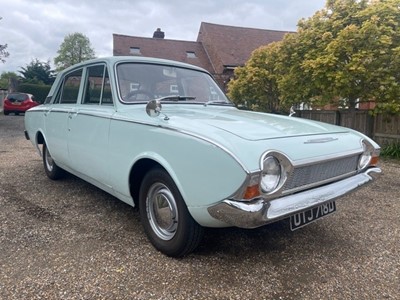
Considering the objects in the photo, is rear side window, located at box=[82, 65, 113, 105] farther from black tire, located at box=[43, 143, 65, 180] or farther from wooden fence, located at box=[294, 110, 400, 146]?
wooden fence, located at box=[294, 110, 400, 146]

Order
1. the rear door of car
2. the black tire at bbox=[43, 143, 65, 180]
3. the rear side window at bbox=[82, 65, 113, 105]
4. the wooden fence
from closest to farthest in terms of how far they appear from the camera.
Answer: the rear side window at bbox=[82, 65, 113, 105], the rear door of car, the black tire at bbox=[43, 143, 65, 180], the wooden fence

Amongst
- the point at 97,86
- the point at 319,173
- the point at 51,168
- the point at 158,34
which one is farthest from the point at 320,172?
the point at 158,34

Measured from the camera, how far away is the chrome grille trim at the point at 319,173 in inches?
92.3

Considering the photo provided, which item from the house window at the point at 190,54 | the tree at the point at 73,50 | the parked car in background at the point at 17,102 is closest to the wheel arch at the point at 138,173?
the parked car in background at the point at 17,102

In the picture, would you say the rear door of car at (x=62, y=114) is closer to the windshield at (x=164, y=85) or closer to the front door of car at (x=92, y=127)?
the front door of car at (x=92, y=127)

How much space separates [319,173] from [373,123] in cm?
826

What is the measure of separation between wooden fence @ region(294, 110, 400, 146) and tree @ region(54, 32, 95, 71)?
47.4 metres

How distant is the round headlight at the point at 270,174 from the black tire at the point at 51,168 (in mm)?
3822

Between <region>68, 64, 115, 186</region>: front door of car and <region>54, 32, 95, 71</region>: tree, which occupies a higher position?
<region>54, 32, 95, 71</region>: tree

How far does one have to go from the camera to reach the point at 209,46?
26.1 metres

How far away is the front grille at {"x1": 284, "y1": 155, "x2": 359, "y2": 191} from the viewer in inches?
92.7

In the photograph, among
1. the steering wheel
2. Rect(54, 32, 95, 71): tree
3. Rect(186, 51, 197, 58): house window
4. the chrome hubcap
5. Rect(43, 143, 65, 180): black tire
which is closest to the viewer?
the chrome hubcap

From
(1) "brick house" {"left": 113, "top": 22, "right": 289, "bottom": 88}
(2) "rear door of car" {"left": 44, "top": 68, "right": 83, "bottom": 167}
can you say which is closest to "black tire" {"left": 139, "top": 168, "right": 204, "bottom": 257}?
(2) "rear door of car" {"left": 44, "top": 68, "right": 83, "bottom": 167}

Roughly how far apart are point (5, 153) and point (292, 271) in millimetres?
7464
